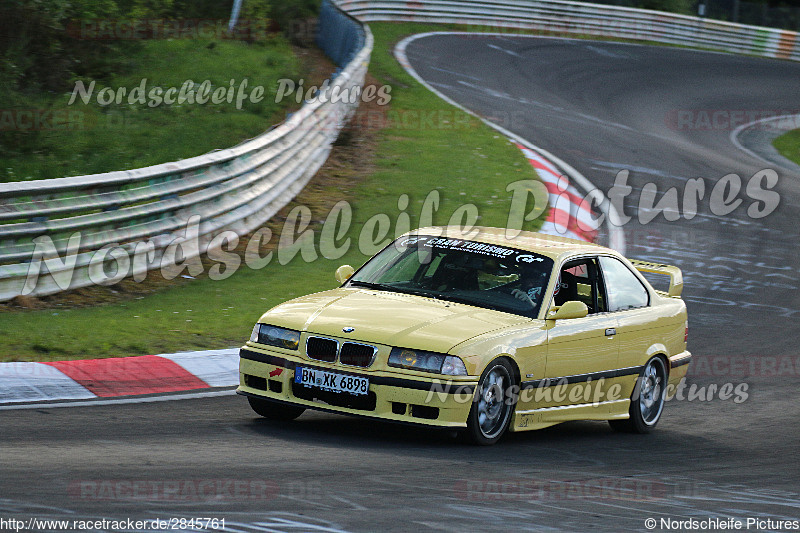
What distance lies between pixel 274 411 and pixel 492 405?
4.70ft

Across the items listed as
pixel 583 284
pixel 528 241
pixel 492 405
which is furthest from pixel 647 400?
pixel 492 405

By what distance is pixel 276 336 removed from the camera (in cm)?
739

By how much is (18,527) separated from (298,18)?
82.5 feet

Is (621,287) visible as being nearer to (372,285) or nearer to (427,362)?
(372,285)

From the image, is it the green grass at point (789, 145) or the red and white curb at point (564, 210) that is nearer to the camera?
the red and white curb at point (564, 210)

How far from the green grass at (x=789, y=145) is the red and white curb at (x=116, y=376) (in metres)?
17.0

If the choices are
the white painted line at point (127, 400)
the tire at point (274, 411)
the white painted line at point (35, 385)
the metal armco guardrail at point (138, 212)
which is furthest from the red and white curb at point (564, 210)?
the white painted line at point (35, 385)

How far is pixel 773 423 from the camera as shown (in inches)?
367

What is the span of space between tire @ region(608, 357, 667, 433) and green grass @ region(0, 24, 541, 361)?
3.17 meters

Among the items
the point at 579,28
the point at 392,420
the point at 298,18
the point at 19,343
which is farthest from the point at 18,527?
the point at 579,28

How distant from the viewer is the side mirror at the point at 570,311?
305 inches

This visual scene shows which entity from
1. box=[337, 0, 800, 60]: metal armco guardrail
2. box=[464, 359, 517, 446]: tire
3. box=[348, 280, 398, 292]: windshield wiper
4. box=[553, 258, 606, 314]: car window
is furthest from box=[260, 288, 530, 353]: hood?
box=[337, 0, 800, 60]: metal armco guardrail

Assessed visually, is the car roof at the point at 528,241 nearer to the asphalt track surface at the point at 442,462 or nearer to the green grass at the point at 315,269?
the asphalt track surface at the point at 442,462

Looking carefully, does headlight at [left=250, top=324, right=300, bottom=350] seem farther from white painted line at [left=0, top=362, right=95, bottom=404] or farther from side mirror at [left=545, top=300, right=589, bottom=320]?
side mirror at [left=545, top=300, right=589, bottom=320]
